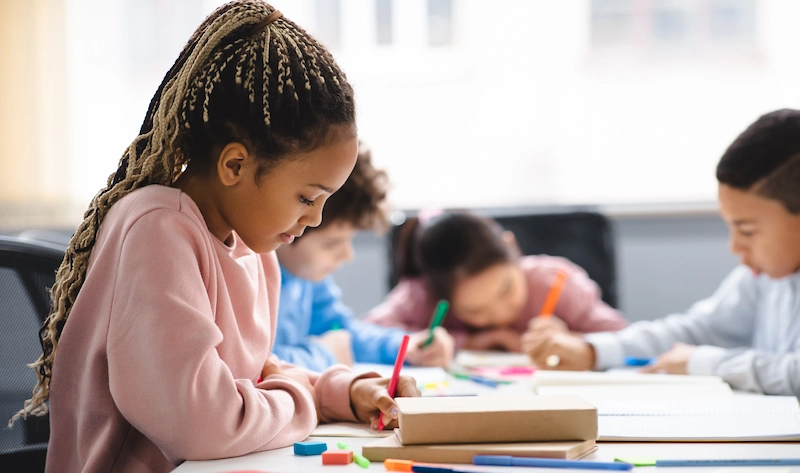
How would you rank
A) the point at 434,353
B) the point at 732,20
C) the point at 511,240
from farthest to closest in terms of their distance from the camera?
1. the point at 732,20
2. the point at 511,240
3. the point at 434,353

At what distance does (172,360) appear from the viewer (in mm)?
745

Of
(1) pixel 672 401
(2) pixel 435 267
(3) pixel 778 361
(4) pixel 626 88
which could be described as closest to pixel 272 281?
(1) pixel 672 401

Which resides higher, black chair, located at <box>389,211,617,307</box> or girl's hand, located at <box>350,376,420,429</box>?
girl's hand, located at <box>350,376,420,429</box>

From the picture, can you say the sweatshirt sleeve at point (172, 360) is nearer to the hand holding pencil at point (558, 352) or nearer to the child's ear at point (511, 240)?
the hand holding pencil at point (558, 352)

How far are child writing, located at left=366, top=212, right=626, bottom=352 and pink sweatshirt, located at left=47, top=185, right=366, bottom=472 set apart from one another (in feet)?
3.43

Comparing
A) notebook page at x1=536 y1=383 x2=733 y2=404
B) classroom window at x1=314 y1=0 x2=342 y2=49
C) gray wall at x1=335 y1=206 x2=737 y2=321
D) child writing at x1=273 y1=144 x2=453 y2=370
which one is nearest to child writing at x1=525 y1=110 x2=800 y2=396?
notebook page at x1=536 y1=383 x2=733 y2=404

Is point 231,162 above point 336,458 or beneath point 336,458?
above

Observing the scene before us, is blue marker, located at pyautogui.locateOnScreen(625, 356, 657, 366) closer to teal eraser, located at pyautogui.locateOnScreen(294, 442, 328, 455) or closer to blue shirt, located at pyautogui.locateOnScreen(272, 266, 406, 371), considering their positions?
blue shirt, located at pyautogui.locateOnScreen(272, 266, 406, 371)

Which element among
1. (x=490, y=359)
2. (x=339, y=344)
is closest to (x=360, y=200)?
(x=339, y=344)

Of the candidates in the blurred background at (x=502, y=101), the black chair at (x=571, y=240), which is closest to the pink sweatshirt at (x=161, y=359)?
the black chair at (x=571, y=240)

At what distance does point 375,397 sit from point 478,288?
3.49ft

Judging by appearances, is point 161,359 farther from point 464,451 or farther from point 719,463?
point 719,463

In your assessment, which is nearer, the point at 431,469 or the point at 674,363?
the point at 431,469

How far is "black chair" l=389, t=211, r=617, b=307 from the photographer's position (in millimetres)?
2295
